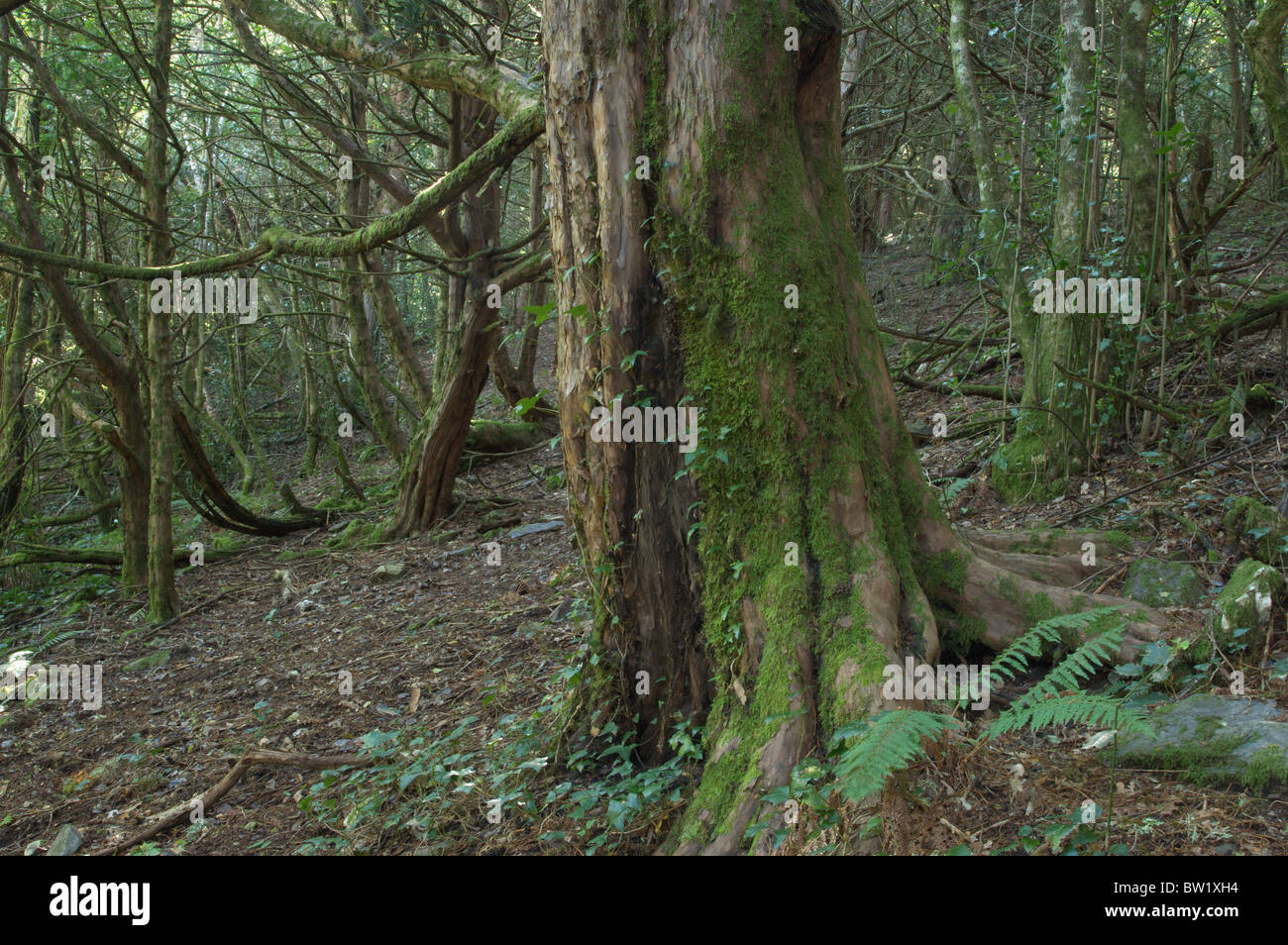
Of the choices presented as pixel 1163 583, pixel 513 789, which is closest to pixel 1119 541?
pixel 1163 583

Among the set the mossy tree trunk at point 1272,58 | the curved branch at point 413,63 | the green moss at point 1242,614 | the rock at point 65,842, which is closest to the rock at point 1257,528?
the green moss at point 1242,614

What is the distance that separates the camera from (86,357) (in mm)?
7438

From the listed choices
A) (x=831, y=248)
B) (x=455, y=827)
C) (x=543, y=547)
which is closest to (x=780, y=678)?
(x=455, y=827)

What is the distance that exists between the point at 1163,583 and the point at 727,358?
7.33ft

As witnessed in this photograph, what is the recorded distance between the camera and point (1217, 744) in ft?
9.09

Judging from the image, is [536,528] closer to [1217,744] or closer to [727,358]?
[727,358]

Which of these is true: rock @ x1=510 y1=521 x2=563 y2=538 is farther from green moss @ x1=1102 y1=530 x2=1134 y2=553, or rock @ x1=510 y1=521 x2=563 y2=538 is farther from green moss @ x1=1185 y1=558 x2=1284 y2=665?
green moss @ x1=1185 y1=558 x2=1284 y2=665

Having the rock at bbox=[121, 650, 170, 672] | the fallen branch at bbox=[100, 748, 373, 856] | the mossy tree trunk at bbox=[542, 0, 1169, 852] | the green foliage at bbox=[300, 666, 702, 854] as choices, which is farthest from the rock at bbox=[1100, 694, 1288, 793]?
the rock at bbox=[121, 650, 170, 672]

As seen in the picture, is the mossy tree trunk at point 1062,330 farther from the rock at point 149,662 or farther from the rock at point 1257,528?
the rock at point 149,662

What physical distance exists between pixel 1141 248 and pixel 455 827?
4915 millimetres

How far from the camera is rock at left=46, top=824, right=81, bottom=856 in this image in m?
4.08

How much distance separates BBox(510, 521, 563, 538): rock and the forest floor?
12 centimetres

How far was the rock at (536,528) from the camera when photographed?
8.10 meters
